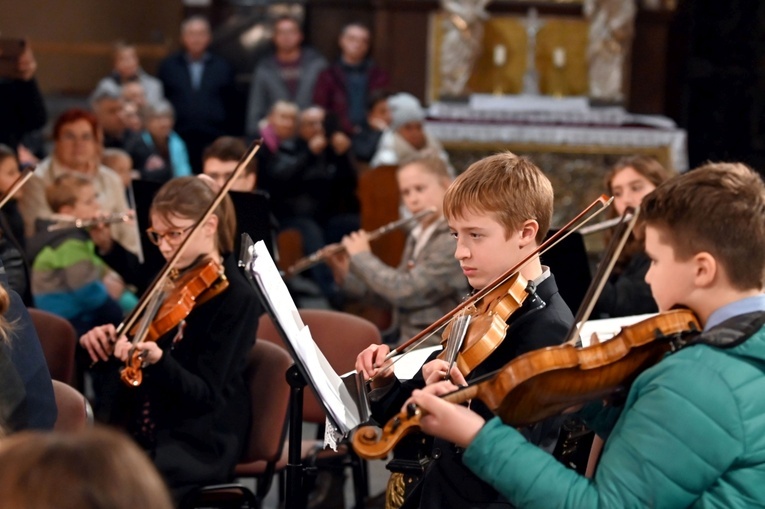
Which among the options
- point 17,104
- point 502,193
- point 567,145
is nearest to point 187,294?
point 502,193

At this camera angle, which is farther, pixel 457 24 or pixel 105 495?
pixel 457 24

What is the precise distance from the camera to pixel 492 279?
8.82ft

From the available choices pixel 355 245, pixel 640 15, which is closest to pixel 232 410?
pixel 355 245

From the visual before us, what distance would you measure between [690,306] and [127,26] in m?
9.77

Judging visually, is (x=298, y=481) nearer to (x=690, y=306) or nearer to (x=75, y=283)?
(x=690, y=306)

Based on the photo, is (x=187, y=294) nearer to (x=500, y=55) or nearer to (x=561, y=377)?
(x=561, y=377)

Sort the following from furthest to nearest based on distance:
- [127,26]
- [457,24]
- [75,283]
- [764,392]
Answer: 1. [127,26]
2. [457,24]
3. [75,283]
4. [764,392]

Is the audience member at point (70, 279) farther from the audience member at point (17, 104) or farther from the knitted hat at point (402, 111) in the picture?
the knitted hat at point (402, 111)

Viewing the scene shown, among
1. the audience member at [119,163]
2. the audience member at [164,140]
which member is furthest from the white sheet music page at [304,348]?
the audience member at [164,140]

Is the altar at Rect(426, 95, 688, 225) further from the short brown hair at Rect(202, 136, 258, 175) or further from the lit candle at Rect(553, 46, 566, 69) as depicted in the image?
the short brown hair at Rect(202, 136, 258, 175)

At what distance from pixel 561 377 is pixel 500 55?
25.0ft

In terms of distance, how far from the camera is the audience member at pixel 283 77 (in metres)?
8.88

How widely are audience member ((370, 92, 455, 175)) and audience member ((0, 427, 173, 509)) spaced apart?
6050mm

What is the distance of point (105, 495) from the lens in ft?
4.33
